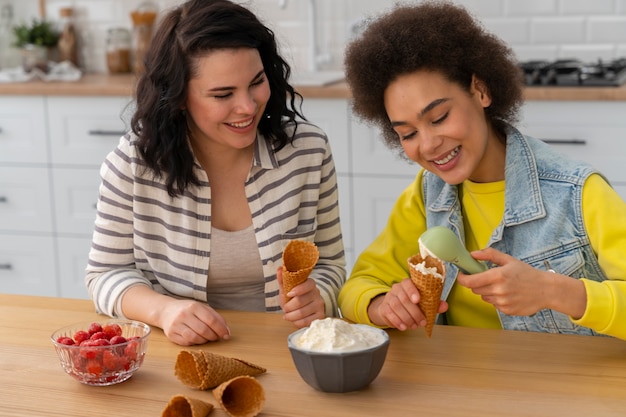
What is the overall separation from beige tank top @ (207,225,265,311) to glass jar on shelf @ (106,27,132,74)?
90.0 inches

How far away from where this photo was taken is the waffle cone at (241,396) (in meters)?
1.23

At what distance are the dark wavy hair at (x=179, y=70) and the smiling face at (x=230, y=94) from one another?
0.02 metres

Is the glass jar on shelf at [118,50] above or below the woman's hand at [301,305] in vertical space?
above

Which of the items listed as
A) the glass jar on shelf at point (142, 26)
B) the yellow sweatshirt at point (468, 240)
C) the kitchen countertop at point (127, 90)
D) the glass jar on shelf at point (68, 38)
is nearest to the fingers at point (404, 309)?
the yellow sweatshirt at point (468, 240)

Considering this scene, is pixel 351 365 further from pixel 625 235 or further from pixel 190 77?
pixel 190 77

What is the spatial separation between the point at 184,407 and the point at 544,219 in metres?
0.75

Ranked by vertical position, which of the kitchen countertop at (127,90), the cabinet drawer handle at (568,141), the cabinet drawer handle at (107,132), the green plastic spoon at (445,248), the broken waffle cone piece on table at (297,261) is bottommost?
the cabinet drawer handle at (107,132)

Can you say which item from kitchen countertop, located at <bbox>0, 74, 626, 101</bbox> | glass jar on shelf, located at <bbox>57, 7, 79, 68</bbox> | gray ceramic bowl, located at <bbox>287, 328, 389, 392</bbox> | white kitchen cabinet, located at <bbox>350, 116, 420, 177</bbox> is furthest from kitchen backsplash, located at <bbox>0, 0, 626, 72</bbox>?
gray ceramic bowl, located at <bbox>287, 328, 389, 392</bbox>

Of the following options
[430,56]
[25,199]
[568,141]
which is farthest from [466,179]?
[25,199]

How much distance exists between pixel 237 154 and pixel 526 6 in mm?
1970

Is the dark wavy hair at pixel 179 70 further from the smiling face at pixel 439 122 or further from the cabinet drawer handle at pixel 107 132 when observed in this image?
the cabinet drawer handle at pixel 107 132

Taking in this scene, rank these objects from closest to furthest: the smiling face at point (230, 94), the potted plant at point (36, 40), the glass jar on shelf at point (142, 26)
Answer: the smiling face at point (230, 94), the glass jar on shelf at point (142, 26), the potted plant at point (36, 40)

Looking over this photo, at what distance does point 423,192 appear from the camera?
1.84 m

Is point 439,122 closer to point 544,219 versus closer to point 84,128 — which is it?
point 544,219
